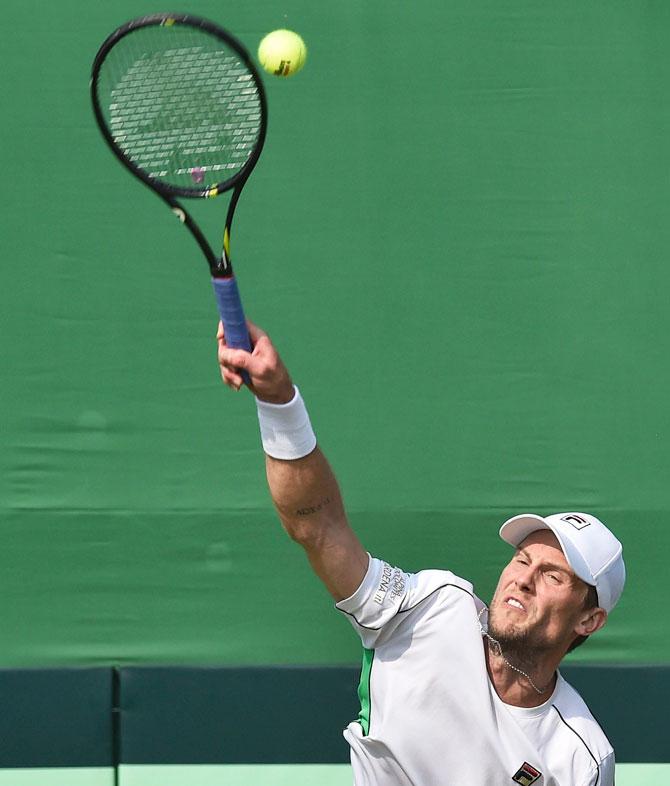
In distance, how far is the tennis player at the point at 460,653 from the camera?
7.62ft

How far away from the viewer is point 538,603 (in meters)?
2.45

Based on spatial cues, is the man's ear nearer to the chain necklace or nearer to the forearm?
the chain necklace

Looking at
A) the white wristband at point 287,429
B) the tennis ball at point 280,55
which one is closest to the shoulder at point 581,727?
the white wristband at point 287,429

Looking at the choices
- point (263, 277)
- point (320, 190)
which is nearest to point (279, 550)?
point (263, 277)

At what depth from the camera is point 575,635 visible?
2516mm

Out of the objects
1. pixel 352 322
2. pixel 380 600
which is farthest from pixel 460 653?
pixel 352 322

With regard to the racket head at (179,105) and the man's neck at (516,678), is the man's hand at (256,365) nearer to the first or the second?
the racket head at (179,105)

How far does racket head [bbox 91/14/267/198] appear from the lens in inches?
92.9

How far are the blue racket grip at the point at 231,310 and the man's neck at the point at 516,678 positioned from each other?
0.76 metres

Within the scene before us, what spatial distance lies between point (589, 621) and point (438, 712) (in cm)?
35

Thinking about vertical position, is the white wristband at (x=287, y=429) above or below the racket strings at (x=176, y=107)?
below

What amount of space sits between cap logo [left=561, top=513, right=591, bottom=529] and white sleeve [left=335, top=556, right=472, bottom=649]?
0.29m

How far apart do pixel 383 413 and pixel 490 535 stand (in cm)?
37

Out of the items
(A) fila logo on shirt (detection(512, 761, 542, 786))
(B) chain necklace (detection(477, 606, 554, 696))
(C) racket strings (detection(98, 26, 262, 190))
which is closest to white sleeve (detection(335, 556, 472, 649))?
(B) chain necklace (detection(477, 606, 554, 696))
